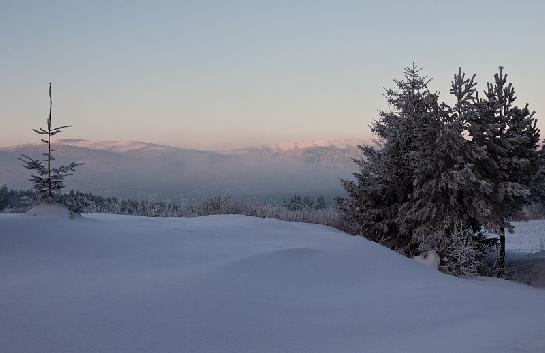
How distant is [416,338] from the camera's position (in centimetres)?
594

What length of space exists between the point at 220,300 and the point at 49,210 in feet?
20.4

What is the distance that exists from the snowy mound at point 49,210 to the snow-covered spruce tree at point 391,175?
1342cm

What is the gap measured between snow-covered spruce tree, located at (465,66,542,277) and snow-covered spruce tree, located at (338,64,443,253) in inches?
98.6

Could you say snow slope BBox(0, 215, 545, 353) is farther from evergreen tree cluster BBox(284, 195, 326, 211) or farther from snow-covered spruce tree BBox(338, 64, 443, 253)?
evergreen tree cluster BBox(284, 195, 326, 211)

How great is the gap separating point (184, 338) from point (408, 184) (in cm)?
1725

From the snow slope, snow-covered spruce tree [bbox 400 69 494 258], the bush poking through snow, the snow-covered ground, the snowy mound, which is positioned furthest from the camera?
the snow-covered ground

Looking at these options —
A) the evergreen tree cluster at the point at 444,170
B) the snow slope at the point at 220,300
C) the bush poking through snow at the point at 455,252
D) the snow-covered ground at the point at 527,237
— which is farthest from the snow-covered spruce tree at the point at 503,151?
the snow-covered ground at the point at 527,237

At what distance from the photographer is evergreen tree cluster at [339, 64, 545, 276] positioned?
18.5m

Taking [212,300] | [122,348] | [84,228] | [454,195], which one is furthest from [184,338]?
[454,195]

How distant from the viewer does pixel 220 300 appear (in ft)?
21.0

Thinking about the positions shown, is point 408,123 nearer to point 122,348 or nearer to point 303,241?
point 303,241

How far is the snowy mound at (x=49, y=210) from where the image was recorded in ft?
33.9

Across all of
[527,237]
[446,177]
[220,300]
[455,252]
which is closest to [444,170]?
[446,177]

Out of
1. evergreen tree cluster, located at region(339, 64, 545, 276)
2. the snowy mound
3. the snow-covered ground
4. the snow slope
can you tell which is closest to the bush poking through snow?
evergreen tree cluster, located at region(339, 64, 545, 276)
